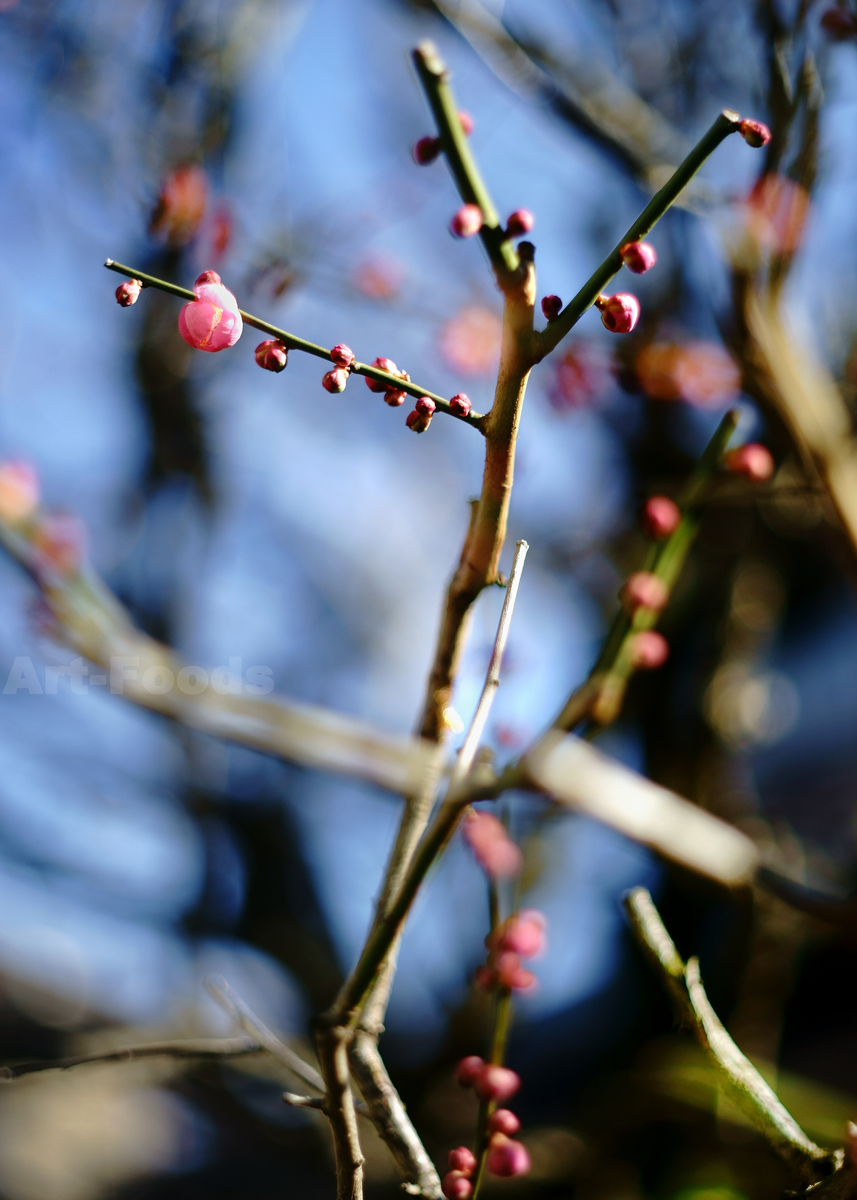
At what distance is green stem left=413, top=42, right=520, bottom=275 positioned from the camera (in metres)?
0.45

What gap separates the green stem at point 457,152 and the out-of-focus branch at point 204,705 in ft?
3.20

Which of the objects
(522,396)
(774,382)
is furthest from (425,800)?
(774,382)

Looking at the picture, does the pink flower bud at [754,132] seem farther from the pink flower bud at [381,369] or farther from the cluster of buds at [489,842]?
the cluster of buds at [489,842]

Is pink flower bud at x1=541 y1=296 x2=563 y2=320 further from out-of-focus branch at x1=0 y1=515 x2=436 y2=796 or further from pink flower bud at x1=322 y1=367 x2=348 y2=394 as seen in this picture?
out-of-focus branch at x1=0 y1=515 x2=436 y2=796

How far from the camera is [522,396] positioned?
503 mm

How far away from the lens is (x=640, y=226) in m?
0.48

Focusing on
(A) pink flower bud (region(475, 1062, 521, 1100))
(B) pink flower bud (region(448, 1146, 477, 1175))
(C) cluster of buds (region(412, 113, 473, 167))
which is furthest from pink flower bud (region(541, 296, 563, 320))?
(B) pink flower bud (region(448, 1146, 477, 1175))

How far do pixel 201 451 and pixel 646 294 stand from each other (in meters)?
1.67

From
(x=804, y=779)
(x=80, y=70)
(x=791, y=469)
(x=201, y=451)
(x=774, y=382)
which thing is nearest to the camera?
(x=774, y=382)

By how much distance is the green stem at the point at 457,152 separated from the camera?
0.45 m

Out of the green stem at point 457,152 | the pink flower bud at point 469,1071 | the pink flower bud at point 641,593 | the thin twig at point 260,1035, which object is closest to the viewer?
the green stem at point 457,152

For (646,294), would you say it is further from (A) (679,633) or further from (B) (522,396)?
(B) (522,396)

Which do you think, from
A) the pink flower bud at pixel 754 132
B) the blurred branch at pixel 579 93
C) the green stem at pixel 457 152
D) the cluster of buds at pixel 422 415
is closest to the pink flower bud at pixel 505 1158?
the cluster of buds at pixel 422 415

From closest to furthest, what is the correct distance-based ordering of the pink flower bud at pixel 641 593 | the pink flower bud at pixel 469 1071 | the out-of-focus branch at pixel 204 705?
1. the pink flower bud at pixel 469 1071
2. the pink flower bud at pixel 641 593
3. the out-of-focus branch at pixel 204 705
